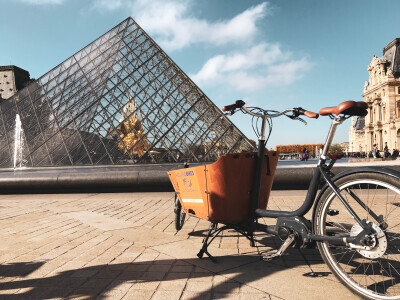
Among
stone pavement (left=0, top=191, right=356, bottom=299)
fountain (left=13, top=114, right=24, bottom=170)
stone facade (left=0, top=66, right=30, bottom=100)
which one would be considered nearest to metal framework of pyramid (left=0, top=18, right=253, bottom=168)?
fountain (left=13, top=114, right=24, bottom=170)

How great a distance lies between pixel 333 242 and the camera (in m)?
2.01

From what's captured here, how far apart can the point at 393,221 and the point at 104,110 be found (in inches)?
756

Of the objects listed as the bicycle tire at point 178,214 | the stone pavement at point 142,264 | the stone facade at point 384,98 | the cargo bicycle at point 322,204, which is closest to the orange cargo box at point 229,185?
the cargo bicycle at point 322,204

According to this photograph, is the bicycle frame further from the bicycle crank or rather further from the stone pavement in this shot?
the stone pavement

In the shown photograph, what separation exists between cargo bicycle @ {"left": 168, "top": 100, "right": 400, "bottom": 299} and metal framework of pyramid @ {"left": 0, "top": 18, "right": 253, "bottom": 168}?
1641cm

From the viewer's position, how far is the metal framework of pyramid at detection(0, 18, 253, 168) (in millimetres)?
19062

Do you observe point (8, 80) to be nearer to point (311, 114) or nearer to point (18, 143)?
point (18, 143)

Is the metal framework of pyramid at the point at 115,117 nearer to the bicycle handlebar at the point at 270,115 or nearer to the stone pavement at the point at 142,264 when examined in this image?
the stone pavement at the point at 142,264

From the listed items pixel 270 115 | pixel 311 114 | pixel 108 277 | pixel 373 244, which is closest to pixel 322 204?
pixel 373 244

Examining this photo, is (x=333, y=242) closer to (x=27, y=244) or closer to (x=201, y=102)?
(x=27, y=244)

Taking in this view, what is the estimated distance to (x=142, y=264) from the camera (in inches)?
102

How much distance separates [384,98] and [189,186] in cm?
6866

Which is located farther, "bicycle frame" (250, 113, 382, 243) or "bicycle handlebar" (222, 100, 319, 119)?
"bicycle handlebar" (222, 100, 319, 119)

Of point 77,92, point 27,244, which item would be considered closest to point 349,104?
point 27,244
